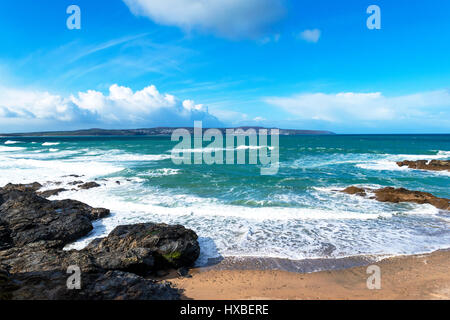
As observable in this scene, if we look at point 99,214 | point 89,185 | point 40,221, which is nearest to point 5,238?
point 40,221

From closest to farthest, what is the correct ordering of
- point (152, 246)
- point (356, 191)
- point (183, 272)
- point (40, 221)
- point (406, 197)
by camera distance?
point (183, 272), point (152, 246), point (40, 221), point (406, 197), point (356, 191)

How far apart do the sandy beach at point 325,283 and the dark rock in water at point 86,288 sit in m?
0.98

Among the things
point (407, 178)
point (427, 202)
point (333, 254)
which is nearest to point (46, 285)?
point (333, 254)

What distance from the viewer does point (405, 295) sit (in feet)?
17.4

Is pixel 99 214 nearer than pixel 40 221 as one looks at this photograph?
No

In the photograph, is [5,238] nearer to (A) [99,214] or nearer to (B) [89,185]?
(A) [99,214]

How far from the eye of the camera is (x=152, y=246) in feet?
22.6

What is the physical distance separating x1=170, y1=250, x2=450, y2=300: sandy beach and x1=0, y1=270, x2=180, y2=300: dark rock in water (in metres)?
0.98

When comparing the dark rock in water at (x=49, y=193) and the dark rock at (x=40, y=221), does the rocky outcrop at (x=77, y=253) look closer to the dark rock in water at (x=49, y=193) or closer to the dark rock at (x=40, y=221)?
the dark rock at (x=40, y=221)

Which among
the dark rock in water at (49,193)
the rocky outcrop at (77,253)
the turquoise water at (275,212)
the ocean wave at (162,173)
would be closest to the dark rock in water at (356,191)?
the turquoise water at (275,212)

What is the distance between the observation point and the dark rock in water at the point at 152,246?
631 centimetres

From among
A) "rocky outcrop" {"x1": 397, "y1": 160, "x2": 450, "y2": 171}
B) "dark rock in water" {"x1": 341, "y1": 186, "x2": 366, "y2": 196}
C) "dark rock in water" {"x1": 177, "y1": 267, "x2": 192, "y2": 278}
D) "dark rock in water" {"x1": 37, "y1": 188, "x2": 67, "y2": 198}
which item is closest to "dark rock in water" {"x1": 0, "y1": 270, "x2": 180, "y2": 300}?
"dark rock in water" {"x1": 177, "y1": 267, "x2": 192, "y2": 278}

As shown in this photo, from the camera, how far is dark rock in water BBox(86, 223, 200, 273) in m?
6.31

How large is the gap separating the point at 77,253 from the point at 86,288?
6.12ft
